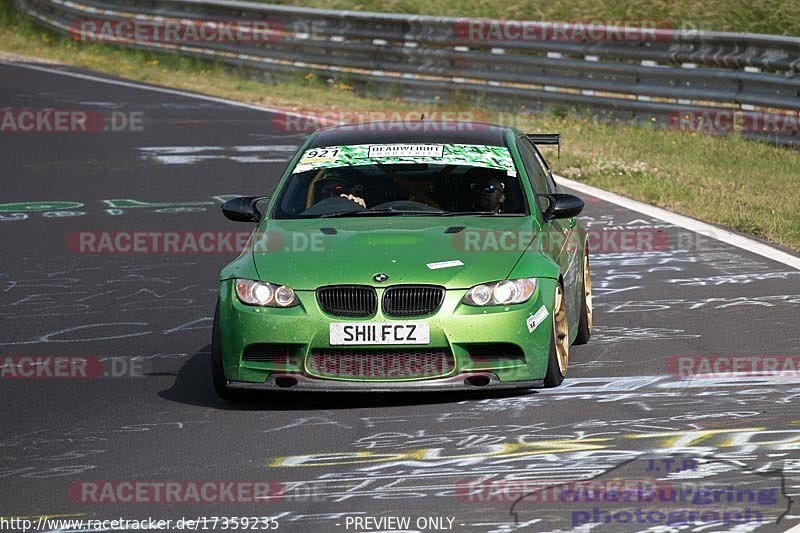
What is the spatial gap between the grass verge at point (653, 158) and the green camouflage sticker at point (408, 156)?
13.2 feet

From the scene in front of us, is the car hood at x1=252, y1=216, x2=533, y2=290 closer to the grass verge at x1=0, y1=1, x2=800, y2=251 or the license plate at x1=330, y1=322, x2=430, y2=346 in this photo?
the license plate at x1=330, y1=322, x2=430, y2=346

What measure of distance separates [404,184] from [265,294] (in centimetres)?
154

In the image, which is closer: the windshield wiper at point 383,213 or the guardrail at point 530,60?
the windshield wiper at point 383,213

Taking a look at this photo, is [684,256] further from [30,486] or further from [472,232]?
[30,486]

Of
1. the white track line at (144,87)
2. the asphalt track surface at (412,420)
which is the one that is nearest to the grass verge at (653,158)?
the white track line at (144,87)

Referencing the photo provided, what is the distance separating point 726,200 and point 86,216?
5.84 metres

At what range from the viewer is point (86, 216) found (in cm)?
1455

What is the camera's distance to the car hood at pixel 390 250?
7.95 metres

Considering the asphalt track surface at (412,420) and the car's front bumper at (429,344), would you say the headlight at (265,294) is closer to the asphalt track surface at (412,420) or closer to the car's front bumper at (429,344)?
the car's front bumper at (429,344)

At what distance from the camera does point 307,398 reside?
27.0 feet

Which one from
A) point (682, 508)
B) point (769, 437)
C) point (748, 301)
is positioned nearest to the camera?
point (682, 508)

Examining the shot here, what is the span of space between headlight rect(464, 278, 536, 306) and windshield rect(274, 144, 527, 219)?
1034mm

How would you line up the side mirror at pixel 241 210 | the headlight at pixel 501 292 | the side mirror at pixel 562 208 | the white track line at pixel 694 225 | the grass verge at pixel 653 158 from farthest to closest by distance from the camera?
the grass verge at pixel 653 158 → the white track line at pixel 694 225 → the side mirror at pixel 241 210 → the side mirror at pixel 562 208 → the headlight at pixel 501 292

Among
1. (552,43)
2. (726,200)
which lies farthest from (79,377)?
(552,43)
